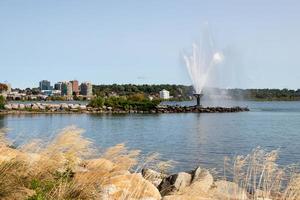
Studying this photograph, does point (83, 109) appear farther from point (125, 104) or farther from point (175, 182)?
point (175, 182)

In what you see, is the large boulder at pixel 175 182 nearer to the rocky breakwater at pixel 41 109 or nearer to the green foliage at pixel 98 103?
the rocky breakwater at pixel 41 109

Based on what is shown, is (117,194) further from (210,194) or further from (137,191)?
(210,194)

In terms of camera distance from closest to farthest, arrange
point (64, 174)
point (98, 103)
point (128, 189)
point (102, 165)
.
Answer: point (128, 189) < point (64, 174) < point (102, 165) < point (98, 103)

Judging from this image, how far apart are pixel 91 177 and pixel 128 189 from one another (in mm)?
880

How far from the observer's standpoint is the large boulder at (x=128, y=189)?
7.08m

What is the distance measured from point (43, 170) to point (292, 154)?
61.5ft

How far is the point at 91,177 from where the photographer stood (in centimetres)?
782

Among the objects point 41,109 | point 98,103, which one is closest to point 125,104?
point 98,103

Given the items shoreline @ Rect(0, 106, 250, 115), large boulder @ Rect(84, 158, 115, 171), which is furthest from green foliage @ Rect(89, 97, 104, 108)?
large boulder @ Rect(84, 158, 115, 171)

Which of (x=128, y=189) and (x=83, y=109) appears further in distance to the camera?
(x=83, y=109)

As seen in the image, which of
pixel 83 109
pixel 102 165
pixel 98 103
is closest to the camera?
pixel 102 165

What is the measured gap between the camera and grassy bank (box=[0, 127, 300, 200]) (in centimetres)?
656

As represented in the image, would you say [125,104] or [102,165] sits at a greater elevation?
[102,165]

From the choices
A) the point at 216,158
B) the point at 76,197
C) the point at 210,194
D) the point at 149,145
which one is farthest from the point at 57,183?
the point at 149,145
